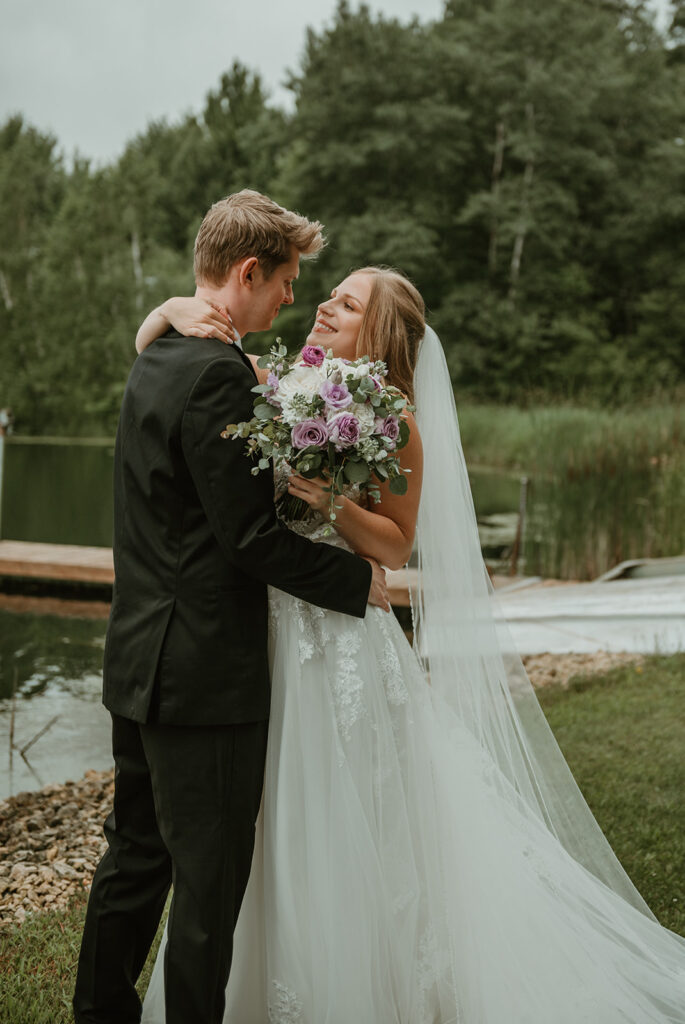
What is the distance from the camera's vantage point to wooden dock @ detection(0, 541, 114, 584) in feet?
31.5

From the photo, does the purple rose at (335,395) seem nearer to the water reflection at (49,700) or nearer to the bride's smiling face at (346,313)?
the bride's smiling face at (346,313)

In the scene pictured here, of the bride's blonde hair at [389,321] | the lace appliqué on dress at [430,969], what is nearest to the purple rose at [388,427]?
the bride's blonde hair at [389,321]

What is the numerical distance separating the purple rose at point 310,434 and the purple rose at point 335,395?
0.05 metres

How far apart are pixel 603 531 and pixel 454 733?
747cm

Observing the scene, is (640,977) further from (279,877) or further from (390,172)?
(390,172)

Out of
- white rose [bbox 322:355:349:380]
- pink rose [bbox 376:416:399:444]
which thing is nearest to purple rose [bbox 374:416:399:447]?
pink rose [bbox 376:416:399:444]

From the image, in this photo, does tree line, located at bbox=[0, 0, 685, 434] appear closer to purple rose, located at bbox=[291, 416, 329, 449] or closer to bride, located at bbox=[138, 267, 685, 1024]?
bride, located at bbox=[138, 267, 685, 1024]

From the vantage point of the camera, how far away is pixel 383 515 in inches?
108

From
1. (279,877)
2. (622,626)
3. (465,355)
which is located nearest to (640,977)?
(279,877)

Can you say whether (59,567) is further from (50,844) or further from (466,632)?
(466,632)

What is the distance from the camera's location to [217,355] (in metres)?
2.22

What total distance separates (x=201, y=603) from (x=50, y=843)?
2507 millimetres

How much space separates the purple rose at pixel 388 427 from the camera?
235 cm

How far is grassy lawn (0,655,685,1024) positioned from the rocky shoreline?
200mm
